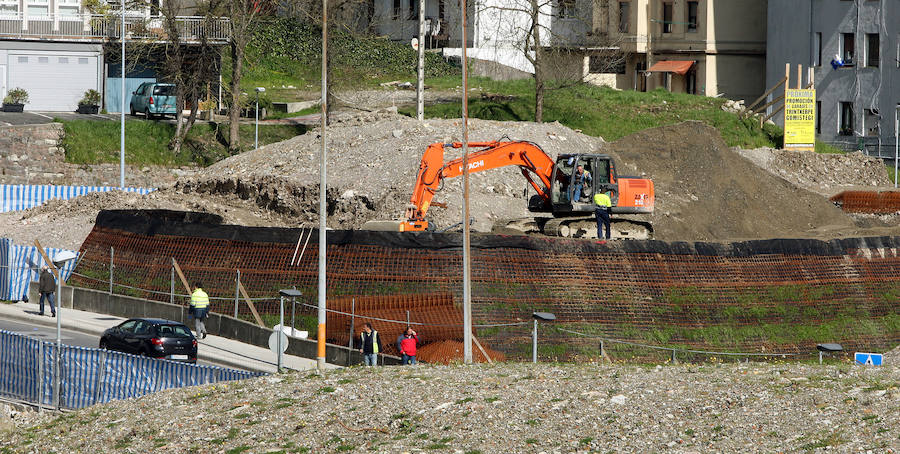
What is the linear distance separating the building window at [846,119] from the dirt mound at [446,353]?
39171 mm

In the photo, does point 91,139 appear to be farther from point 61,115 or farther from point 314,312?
point 314,312

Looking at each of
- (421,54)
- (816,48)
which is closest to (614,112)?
(816,48)

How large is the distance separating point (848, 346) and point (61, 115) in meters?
39.6

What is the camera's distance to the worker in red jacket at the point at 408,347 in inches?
1041

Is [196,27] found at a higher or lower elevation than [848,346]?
higher

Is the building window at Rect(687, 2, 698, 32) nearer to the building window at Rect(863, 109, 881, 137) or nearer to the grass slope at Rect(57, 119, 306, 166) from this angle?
the building window at Rect(863, 109, 881, 137)

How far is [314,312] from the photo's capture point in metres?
30.1

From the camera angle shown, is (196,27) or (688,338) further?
(196,27)

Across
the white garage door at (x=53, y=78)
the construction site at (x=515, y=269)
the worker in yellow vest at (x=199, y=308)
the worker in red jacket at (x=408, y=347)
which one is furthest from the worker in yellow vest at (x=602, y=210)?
the white garage door at (x=53, y=78)

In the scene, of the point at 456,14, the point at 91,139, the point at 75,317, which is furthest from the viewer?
the point at 456,14

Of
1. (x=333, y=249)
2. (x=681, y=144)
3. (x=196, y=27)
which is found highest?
(x=196, y=27)

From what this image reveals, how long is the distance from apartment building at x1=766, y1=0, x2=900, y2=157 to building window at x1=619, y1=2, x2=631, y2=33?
27.4 ft

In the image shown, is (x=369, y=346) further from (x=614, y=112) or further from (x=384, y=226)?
(x=614, y=112)

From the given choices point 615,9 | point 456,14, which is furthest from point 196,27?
point 615,9
